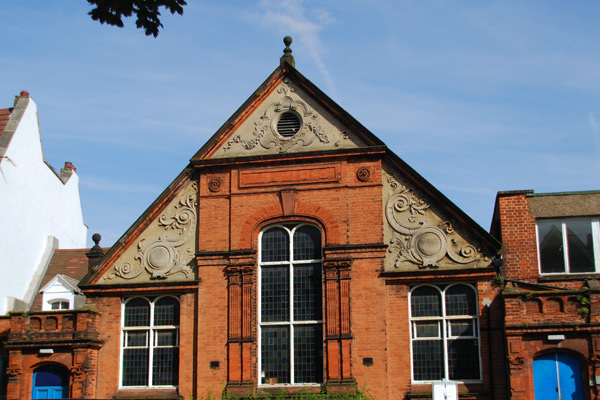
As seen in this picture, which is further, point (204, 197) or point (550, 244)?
point (204, 197)

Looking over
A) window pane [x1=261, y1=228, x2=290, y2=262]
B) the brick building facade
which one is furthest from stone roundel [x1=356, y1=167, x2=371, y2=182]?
window pane [x1=261, y1=228, x2=290, y2=262]

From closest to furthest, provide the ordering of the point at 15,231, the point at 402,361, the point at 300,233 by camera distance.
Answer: the point at 402,361 < the point at 300,233 < the point at 15,231

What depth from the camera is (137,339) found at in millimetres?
22625

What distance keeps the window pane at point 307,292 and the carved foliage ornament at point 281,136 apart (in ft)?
12.2

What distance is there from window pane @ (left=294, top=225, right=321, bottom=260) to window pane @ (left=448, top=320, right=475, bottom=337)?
13.9ft

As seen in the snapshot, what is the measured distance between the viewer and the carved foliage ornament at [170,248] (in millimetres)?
22891

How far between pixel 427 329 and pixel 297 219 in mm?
4854

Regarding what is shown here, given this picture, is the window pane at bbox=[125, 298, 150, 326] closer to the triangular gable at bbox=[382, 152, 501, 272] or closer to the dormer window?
the dormer window

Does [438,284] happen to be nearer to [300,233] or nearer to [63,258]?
[300,233]

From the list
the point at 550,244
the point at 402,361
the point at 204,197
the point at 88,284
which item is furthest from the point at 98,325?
the point at 550,244

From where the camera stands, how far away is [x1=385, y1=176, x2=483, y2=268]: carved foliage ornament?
70.1 ft

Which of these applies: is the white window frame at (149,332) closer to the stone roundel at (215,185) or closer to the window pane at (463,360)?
the stone roundel at (215,185)

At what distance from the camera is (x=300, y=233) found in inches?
889

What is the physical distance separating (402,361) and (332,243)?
3809 mm
